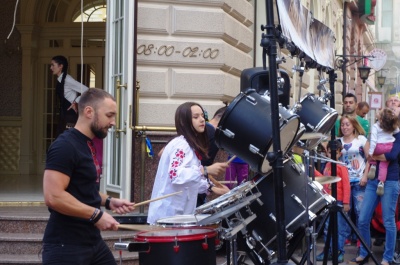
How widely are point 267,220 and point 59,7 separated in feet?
35.6

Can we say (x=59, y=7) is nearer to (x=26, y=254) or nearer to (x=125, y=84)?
(x=125, y=84)

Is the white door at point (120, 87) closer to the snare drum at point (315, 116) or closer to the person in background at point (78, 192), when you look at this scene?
the snare drum at point (315, 116)

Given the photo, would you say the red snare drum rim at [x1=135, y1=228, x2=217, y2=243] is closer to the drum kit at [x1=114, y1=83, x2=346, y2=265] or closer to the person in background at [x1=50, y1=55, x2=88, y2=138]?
the drum kit at [x1=114, y1=83, x2=346, y2=265]

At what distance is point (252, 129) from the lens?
6398mm

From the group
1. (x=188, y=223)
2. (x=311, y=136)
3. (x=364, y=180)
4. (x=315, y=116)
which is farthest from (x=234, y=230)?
(x=364, y=180)

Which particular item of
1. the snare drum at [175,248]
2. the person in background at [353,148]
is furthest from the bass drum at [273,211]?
the person in background at [353,148]

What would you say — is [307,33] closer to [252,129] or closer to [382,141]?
[252,129]

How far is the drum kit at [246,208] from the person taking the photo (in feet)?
19.8

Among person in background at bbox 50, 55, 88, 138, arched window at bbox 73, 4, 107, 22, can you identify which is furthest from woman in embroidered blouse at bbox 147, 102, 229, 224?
arched window at bbox 73, 4, 107, 22

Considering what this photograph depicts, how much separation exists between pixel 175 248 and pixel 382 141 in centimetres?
508

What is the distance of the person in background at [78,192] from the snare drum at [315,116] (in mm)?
2971

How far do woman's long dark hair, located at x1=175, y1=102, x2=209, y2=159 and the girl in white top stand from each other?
351 cm

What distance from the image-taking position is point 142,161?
10516 millimetres

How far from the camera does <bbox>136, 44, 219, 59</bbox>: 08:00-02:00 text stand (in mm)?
11500
